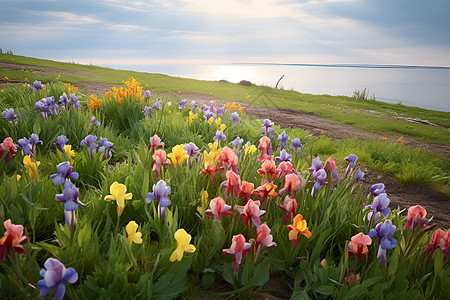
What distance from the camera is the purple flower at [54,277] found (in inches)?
46.4

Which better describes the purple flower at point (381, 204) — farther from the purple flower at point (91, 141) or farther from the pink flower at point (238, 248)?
the purple flower at point (91, 141)

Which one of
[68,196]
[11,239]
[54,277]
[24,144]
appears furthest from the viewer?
[24,144]

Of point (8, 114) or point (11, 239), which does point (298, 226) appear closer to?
point (11, 239)

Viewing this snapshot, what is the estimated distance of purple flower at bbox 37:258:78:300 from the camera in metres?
1.18

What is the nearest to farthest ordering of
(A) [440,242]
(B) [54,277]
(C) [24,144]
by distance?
(B) [54,277]
(A) [440,242]
(C) [24,144]

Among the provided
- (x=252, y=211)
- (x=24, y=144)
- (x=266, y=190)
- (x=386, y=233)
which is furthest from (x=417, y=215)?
(x=24, y=144)

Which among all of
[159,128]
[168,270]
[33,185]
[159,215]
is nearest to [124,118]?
[159,128]

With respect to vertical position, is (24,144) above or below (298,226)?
above

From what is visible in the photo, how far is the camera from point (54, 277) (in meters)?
1.20

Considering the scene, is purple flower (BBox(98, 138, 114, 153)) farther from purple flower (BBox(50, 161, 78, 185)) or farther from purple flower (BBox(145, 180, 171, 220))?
purple flower (BBox(145, 180, 171, 220))

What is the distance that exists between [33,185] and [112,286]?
4.11ft

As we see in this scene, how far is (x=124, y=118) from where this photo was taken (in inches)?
221

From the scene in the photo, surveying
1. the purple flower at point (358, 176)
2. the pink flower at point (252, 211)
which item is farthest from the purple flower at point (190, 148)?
the purple flower at point (358, 176)

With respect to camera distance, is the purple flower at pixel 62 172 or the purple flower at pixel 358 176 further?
the purple flower at pixel 358 176
